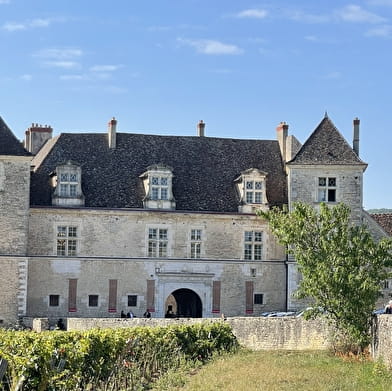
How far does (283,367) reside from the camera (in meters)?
23.7

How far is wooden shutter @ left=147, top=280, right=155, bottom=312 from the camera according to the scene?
4303cm

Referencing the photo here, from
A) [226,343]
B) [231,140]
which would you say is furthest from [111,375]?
[231,140]

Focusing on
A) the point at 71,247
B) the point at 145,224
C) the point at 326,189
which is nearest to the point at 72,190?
the point at 71,247

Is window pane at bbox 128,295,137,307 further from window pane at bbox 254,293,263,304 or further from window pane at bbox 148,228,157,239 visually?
window pane at bbox 254,293,263,304

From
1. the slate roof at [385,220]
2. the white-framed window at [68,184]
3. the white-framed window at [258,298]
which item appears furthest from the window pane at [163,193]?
the slate roof at [385,220]

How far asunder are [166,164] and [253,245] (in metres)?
5.23

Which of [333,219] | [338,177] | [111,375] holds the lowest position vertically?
[111,375]

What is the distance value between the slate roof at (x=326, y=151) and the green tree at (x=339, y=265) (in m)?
14.2

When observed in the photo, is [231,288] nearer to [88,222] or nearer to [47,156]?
[88,222]

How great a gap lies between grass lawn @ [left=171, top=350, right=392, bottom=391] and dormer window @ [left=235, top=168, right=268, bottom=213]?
17.9 m

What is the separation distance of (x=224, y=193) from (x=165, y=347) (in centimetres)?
2019

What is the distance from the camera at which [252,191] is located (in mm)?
44531

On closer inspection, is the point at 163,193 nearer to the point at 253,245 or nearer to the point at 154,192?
the point at 154,192

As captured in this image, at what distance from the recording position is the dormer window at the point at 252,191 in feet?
145
